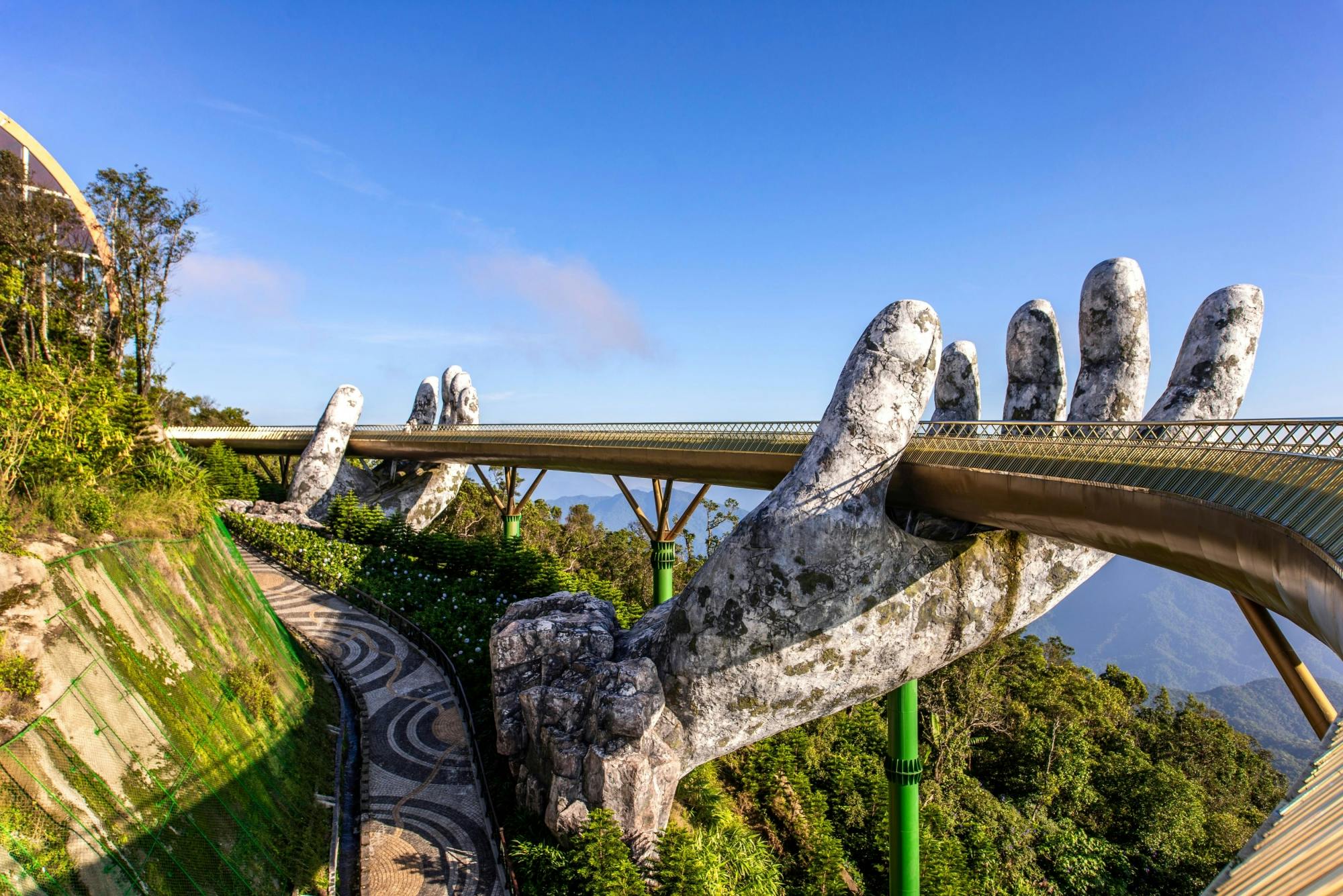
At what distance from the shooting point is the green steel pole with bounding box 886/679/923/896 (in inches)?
638

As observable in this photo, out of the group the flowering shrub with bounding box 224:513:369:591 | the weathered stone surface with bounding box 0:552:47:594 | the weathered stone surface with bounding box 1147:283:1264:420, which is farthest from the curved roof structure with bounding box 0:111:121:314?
the weathered stone surface with bounding box 1147:283:1264:420

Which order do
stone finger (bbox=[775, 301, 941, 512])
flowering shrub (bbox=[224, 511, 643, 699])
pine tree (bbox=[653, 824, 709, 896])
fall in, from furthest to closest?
flowering shrub (bbox=[224, 511, 643, 699]), stone finger (bbox=[775, 301, 941, 512]), pine tree (bbox=[653, 824, 709, 896])

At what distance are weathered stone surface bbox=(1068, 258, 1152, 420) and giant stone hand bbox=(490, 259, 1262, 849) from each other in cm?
57

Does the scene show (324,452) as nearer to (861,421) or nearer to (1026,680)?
(861,421)

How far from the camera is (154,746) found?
11062 mm

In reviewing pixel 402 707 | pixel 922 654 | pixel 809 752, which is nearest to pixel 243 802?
pixel 402 707

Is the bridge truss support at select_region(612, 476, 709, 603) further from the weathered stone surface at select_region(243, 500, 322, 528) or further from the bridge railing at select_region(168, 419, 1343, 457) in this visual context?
the weathered stone surface at select_region(243, 500, 322, 528)

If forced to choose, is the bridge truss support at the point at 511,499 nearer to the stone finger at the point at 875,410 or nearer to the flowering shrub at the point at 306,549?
the flowering shrub at the point at 306,549

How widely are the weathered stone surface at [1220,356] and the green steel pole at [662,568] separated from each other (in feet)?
47.4

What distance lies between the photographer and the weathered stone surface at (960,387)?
62.9ft

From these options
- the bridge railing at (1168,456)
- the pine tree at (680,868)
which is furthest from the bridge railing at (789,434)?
the pine tree at (680,868)

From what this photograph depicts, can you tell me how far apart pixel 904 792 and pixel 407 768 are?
36.4ft

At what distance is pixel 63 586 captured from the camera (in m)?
11.1

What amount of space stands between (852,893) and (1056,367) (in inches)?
522
